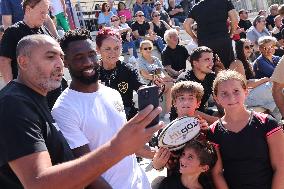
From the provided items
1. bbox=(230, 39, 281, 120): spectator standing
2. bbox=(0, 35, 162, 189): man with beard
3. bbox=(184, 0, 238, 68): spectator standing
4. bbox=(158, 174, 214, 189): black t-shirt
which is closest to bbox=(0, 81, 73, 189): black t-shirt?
bbox=(0, 35, 162, 189): man with beard

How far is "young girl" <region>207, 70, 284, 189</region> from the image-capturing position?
2.89m

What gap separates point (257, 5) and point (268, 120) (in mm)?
19633

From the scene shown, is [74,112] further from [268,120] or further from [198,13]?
[198,13]

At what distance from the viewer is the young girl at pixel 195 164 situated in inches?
117

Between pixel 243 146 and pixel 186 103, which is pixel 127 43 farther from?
pixel 243 146

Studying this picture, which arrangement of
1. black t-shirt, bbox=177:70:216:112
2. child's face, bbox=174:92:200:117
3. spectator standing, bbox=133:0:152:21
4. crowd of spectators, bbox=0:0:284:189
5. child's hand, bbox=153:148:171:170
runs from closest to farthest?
crowd of spectators, bbox=0:0:284:189 → child's hand, bbox=153:148:171:170 → child's face, bbox=174:92:200:117 → black t-shirt, bbox=177:70:216:112 → spectator standing, bbox=133:0:152:21

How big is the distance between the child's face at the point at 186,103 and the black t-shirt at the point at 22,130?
5.84ft

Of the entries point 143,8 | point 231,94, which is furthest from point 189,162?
point 143,8

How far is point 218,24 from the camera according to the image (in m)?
6.53

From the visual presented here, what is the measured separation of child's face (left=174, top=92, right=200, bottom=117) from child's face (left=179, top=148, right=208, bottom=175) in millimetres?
522

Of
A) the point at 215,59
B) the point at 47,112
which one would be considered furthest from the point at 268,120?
the point at 215,59

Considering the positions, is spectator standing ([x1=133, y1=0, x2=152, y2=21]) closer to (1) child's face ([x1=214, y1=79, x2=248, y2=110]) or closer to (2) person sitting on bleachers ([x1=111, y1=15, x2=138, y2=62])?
(2) person sitting on bleachers ([x1=111, y1=15, x2=138, y2=62])

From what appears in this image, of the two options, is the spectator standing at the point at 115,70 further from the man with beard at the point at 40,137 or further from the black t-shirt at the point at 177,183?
the man with beard at the point at 40,137

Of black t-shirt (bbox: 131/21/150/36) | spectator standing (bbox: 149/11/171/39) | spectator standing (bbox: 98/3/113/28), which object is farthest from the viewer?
spectator standing (bbox: 98/3/113/28)
